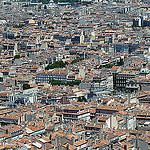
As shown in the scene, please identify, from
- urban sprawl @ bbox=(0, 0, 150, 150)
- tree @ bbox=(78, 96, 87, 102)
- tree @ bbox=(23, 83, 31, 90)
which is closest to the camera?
urban sprawl @ bbox=(0, 0, 150, 150)

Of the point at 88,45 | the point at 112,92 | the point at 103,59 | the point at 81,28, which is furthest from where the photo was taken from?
the point at 81,28

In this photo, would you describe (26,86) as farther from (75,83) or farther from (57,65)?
(57,65)

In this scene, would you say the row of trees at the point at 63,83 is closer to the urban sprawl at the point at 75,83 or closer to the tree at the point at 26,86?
the urban sprawl at the point at 75,83

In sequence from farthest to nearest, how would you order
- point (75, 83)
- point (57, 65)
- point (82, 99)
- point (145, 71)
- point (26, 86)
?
point (57, 65) < point (145, 71) < point (75, 83) < point (26, 86) < point (82, 99)

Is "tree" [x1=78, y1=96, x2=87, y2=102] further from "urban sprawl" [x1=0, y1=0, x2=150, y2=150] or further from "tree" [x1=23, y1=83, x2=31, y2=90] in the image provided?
"tree" [x1=23, y1=83, x2=31, y2=90]

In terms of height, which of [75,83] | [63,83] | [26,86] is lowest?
[63,83]

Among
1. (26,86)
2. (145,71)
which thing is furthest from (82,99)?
(145,71)

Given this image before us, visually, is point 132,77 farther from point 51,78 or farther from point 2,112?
point 2,112

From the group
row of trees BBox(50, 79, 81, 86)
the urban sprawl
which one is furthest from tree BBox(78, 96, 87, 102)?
row of trees BBox(50, 79, 81, 86)

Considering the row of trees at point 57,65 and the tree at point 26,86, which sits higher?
the tree at point 26,86

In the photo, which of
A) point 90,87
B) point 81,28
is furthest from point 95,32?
point 90,87

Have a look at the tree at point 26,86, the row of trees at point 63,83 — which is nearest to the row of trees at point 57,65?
the row of trees at point 63,83
